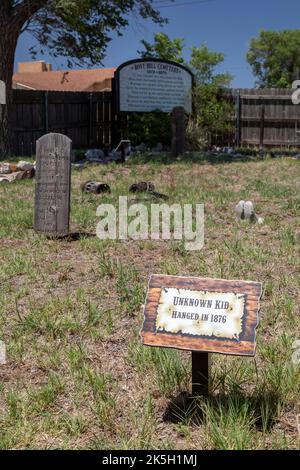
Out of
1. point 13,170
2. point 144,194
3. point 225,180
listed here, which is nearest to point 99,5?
point 13,170

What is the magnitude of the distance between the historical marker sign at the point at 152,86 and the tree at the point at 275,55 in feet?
99.1

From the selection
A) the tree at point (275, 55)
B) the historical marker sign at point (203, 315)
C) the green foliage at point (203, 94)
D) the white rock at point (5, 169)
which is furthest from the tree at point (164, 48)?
the tree at point (275, 55)

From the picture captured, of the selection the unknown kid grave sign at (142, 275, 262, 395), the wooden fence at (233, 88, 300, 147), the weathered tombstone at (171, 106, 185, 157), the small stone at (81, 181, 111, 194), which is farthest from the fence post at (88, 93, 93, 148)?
the unknown kid grave sign at (142, 275, 262, 395)

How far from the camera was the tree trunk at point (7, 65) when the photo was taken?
15.6 metres

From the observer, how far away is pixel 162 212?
8570mm

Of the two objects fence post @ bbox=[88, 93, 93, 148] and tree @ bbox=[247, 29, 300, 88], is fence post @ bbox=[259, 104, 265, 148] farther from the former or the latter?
tree @ bbox=[247, 29, 300, 88]

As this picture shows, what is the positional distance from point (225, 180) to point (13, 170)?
171 inches

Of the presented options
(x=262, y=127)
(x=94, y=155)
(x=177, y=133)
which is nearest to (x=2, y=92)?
(x=94, y=155)

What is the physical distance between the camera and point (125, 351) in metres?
4.05

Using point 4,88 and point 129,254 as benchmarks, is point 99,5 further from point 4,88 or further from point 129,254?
point 129,254

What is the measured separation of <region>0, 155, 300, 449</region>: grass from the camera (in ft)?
10.0

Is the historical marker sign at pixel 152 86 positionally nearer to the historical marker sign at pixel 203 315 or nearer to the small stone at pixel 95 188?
the small stone at pixel 95 188

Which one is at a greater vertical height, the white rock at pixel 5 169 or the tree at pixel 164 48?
the tree at pixel 164 48

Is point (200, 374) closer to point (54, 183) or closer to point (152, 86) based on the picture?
point (54, 183)
